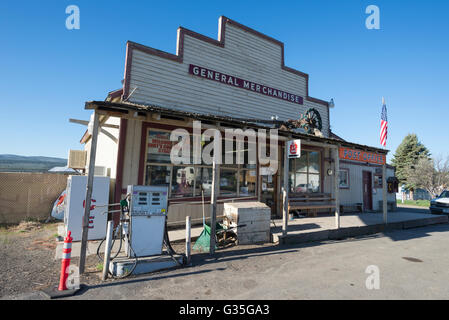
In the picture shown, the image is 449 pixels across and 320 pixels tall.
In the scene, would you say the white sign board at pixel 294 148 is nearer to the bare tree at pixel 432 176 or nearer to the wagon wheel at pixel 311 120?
the wagon wheel at pixel 311 120

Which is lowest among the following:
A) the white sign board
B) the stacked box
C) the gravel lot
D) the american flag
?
the gravel lot

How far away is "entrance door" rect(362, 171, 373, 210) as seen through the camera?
53.8ft

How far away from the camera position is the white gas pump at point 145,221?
540 centimetres

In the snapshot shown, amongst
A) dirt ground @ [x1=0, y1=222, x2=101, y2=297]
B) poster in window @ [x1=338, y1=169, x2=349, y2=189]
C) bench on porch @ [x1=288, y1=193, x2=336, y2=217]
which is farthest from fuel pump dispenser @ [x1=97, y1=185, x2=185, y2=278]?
poster in window @ [x1=338, y1=169, x2=349, y2=189]

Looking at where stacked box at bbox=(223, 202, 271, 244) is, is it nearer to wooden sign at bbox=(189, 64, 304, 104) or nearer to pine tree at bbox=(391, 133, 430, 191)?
wooden sign at bbox=(189, 64, 304, 104)

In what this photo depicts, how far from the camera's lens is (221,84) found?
11469mm

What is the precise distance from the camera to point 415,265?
599 centimetres

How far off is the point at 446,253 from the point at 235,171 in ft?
23.2

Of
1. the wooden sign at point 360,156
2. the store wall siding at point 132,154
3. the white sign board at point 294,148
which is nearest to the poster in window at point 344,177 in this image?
the wooden sign at point 360,156

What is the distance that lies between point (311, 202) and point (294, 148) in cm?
532

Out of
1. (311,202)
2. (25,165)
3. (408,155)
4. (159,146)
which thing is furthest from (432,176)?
(25,165)

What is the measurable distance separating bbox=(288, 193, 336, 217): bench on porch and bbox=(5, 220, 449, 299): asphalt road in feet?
14.0

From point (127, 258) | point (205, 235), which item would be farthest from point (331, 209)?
point (127, 258)
